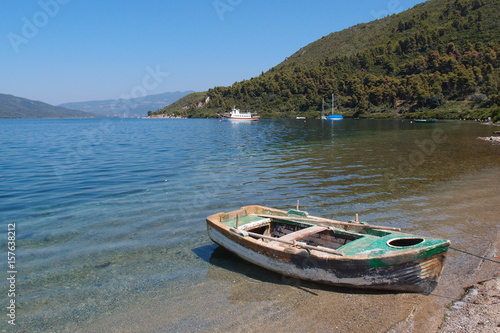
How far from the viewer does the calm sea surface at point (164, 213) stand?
8938mm

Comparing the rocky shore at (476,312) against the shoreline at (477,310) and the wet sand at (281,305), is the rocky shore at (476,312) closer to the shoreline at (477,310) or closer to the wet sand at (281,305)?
the shoreline at (477,310)

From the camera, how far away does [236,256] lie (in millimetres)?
10898

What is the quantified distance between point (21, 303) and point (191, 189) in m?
12.6

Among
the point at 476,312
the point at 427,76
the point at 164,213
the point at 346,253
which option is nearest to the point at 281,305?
the point at 346,253

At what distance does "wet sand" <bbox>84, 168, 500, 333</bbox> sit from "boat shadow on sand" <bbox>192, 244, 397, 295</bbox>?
27 mm

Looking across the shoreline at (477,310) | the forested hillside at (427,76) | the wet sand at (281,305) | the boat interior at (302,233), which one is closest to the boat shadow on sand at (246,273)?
the wet sand at (281,305)

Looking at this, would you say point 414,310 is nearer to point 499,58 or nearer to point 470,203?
point 470,203

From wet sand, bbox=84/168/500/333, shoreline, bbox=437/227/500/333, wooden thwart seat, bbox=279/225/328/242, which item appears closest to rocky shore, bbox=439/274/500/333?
shoreline, bbox=437/227/500/333

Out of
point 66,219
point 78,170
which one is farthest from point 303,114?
point 66,219

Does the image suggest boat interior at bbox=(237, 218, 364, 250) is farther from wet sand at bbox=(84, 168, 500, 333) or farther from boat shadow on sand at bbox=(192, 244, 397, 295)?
wet sand at bbox=(84, 168, 500, 333)

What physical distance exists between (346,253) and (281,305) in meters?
2.01

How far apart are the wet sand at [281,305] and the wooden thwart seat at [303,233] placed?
1.08 meters

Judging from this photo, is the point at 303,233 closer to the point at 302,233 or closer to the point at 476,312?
the point at 302,233

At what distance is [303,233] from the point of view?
10227 millimetres
